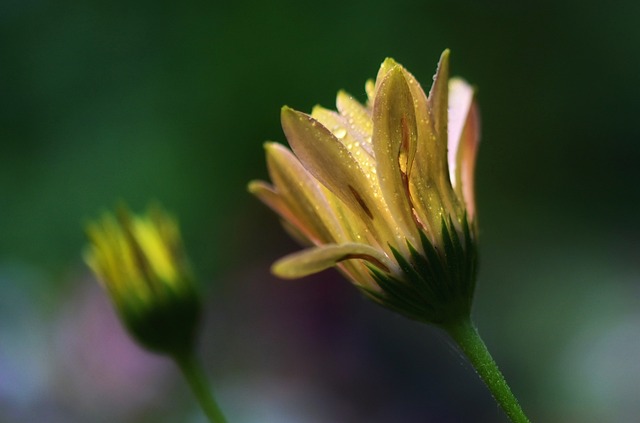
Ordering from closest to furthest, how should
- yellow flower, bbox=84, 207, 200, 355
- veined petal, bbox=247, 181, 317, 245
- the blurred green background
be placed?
veined petal, bbox=247, 181, 317, 245 < yellow flower, bbox=84, 207, 200, 355 < the blurred green background

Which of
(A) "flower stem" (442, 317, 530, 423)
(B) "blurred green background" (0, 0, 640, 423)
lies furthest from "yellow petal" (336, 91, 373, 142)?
(B) "blurred green background" (0, 0, 640, 423)

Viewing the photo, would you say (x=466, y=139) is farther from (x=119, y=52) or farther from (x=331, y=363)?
(x=119, y=52)

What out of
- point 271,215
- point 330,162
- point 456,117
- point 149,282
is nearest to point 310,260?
point 330,162

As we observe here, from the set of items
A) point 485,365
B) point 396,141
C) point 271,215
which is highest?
point 271,215

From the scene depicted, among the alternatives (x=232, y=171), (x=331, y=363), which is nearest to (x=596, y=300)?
(x=331, y=363)

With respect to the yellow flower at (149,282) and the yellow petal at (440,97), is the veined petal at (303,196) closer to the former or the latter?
the yellow petal at (440,97)

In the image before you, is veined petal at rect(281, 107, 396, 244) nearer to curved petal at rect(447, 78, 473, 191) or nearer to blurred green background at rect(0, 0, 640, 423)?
curved petal at rect(447, 78, 473, 191)

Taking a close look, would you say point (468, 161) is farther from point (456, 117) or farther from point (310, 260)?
point (310, 260)

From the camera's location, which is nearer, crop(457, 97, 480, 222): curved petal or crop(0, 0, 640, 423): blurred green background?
crop(457, 97, 480, 222): curved petal
